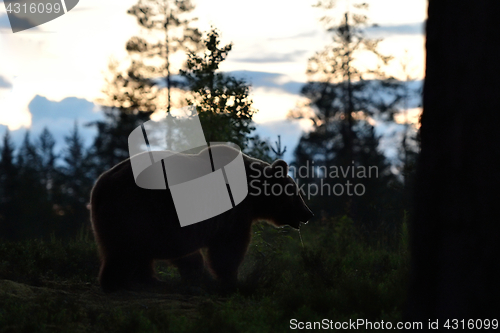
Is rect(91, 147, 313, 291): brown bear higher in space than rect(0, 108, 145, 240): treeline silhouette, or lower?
higher

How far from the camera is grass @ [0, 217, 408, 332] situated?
183 inches

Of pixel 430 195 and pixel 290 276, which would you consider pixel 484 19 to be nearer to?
pixel 430 195

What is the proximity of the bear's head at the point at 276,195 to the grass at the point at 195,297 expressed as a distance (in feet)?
2.52

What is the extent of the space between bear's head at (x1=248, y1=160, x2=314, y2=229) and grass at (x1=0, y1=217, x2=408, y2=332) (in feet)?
2.52

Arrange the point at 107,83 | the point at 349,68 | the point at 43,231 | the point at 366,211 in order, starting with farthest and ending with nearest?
the point at 43,231, the point at 107,83, the point at 349,68, the point at 366,211

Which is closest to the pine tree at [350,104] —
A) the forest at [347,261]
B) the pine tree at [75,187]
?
the forest at [347,261]

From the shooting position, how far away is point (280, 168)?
8062 millimetres

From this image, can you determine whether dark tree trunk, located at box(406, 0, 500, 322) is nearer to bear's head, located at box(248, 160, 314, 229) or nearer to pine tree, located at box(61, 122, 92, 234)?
bear's head, located at box(248, 160, 314, 229)

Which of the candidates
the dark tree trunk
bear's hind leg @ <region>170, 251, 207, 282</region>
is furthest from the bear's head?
the dark tree trunk

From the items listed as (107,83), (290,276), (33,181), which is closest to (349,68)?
(107,83)

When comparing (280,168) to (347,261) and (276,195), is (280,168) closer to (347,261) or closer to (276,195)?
(276,195)

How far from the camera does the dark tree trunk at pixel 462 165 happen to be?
3061 mm

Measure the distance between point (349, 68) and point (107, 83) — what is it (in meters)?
10.7

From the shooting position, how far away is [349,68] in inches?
819
